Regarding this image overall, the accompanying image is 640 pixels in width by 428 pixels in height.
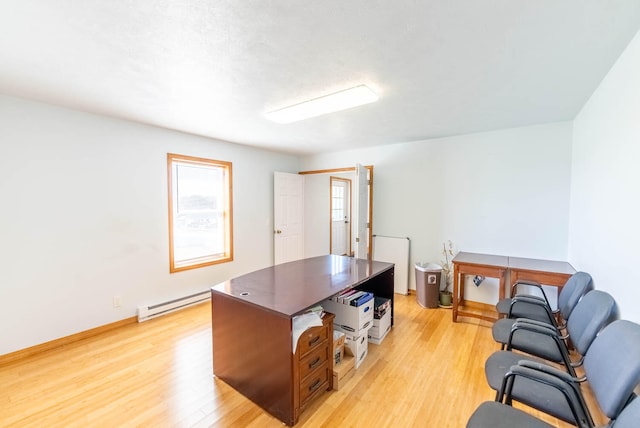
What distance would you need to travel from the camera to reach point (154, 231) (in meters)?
3.37

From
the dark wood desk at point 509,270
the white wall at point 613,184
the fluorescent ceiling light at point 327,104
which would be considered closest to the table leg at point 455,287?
the dark wood desk at point 509,270

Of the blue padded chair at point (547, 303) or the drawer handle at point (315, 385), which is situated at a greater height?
the blue padded chair at point (547, 303)

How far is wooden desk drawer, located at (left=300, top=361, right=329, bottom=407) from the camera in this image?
1.80m

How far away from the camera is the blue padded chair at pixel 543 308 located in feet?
6.80

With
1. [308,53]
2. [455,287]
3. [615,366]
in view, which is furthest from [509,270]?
[308,53]

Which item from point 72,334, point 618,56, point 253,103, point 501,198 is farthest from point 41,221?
point 501,198

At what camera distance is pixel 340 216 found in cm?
652

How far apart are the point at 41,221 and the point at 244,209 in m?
2.34

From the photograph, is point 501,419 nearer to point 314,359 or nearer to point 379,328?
point 314,359

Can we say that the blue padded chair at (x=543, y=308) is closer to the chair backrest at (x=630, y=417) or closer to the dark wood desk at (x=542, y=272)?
the dark wood desk at (x=542, y=272)

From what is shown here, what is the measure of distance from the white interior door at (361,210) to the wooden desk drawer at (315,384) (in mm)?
2130

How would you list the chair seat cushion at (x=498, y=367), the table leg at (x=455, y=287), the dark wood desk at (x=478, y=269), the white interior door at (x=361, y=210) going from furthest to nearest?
the white interior door at (x=361, y=210), the table leg at (x=455, y=287), the dark wood desk at (x=478, y=269), the chair seat cushion at (x=498, y=367)

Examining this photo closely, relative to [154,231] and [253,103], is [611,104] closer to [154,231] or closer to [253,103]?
[253,103]

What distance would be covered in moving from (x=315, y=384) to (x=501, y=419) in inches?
44.7
